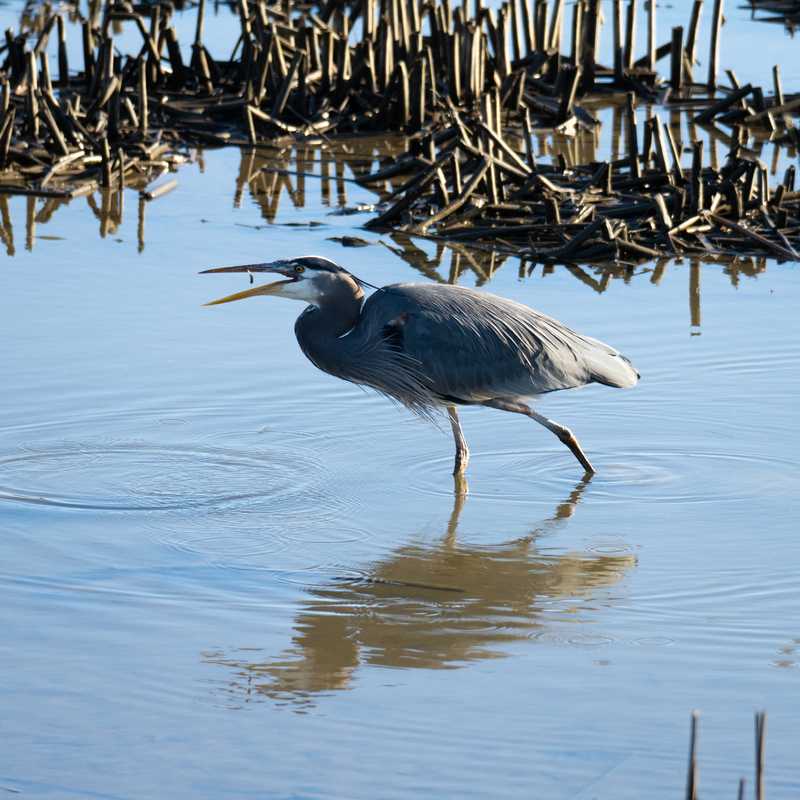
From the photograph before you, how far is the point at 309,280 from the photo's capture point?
21.9 feet

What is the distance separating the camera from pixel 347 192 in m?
11.3

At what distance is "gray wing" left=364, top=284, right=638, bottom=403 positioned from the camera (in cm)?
666

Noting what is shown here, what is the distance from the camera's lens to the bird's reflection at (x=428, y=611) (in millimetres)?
4680

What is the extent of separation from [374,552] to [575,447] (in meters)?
1.20

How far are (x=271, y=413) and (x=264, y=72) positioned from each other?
6.07m

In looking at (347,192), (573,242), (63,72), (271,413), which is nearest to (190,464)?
(271,413)

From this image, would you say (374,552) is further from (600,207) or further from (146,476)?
(600,207)

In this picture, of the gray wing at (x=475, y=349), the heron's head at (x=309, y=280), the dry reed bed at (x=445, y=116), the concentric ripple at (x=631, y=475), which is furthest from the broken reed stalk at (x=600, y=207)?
the heron's head at (x=309, y=280)

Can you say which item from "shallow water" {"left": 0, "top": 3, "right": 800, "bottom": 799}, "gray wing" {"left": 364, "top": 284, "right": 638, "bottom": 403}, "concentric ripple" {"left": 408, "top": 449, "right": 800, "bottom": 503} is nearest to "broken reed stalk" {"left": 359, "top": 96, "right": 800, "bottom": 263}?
"shallow water" {"left": 0, "top": 3, "right": 800, "bottom": 799}

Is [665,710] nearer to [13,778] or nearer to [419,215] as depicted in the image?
[13,778]

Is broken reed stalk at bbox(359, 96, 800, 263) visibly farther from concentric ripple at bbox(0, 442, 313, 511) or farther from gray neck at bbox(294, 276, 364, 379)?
concentric ripple at bbox(0, 442, 313, 511)

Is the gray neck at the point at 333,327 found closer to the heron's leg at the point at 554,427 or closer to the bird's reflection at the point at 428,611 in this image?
the heron's leg at the point at 554,427

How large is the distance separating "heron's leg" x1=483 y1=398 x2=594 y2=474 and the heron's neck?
2.23 ft

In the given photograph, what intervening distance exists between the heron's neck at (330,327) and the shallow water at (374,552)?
1.30 ft
